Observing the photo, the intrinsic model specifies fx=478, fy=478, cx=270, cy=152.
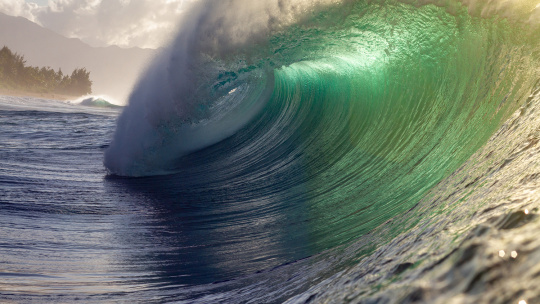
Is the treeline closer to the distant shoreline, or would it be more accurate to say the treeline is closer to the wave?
the distant shoreline

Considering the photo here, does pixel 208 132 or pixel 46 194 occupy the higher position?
pixel 208 132

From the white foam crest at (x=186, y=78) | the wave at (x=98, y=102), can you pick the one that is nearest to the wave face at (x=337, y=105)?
the white foam crest at (x=186, y=78)

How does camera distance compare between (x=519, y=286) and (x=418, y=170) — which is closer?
(x=519, y=286)

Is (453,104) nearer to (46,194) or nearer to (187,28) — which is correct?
(187,28)

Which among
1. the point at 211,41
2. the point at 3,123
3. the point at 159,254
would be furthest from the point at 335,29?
the point at 3,123

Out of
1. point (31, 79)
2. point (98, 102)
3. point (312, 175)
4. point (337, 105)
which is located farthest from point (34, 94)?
point (312, 175)
